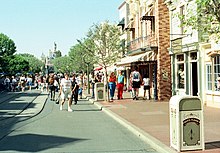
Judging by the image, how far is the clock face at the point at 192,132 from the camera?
845cm

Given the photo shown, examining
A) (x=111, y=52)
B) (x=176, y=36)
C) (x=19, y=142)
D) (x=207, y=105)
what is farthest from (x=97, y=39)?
(x=19, y=142)

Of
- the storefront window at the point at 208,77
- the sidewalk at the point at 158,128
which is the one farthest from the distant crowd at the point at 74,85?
the storefront window at the point at 208,77

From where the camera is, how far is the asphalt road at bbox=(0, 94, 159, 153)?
31.0ft

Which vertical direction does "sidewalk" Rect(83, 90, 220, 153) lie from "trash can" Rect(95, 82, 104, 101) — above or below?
below

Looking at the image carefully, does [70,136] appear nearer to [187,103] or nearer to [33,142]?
[33,142]

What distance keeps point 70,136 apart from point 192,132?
162 inches

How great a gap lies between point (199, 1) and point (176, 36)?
610 inches

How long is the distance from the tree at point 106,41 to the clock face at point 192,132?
2402 cm

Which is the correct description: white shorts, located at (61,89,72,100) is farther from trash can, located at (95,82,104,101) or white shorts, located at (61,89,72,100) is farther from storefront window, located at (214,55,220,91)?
storefront window, located at (214,55,220,91)

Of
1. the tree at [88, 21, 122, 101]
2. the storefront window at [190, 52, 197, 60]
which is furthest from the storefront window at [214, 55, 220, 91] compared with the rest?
the tree at [88, 21, 122, 101]

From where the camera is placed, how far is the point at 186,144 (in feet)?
27.8

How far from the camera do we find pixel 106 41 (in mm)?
34500

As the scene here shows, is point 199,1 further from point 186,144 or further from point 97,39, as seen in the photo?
point 97,39

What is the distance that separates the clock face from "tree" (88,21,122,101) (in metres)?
24.0
